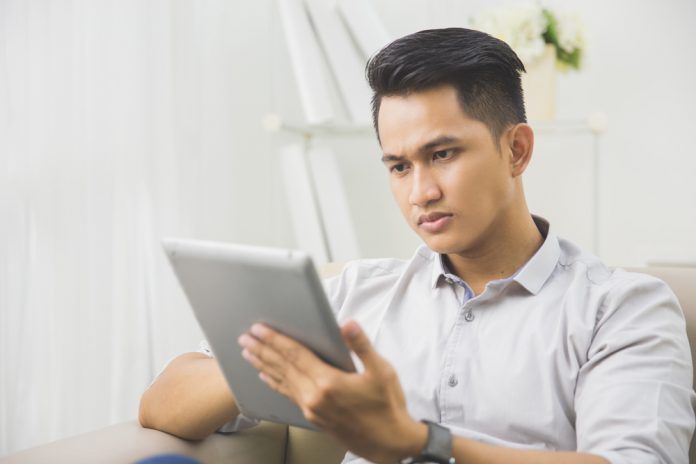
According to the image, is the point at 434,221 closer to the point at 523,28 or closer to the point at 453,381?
the point at 453,381

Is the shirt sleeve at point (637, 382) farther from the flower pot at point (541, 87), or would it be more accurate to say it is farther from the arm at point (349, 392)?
the flower pot at point (541, 87)

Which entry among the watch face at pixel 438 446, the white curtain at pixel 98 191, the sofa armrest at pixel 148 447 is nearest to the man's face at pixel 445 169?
the watch face at pixel 438 446

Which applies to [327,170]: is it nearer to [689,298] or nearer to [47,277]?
[47,277]

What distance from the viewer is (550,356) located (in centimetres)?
106

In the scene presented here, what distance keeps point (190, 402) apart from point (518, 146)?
0.64m

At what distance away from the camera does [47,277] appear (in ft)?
5.64

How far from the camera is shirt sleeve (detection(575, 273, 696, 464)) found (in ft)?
3.01

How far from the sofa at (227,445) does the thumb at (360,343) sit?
1.53ft

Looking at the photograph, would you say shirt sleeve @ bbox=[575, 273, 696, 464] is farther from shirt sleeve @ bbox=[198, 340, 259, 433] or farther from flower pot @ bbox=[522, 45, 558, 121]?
flower pot @ bbox=[522, 45, 558, 121]

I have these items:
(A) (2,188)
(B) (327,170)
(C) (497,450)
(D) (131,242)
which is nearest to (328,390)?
(C) (497,450)

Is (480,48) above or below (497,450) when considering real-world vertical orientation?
above

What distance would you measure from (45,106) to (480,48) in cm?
104

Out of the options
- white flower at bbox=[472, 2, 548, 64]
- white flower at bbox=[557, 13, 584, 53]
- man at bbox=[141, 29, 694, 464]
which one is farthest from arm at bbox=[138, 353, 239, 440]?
white flower at bbox=[557, 13, 584, 53]

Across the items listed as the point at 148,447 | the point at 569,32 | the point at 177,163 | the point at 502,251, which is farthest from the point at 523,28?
the point at 148,447
